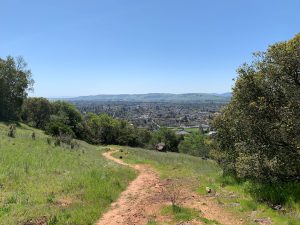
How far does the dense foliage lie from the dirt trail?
8.94 feet

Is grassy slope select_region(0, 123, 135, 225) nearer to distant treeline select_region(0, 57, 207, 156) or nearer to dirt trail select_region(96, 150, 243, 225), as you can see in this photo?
dirt trail select_region(96, 150, 243, 225)

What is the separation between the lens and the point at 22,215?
461 inches

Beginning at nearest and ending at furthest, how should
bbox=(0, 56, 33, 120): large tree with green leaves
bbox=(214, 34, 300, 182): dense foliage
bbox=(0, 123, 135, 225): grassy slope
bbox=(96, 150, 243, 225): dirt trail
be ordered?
bbox=(0, 123, 135, 225): grassy slope → bbox=(96, 150, 243, 225): dirt trail → bbox=(214, 34, 300, 182): dense foliage → bbox=(0, 56, 33, 120): large tree with green leaves

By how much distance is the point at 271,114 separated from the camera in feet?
48.9

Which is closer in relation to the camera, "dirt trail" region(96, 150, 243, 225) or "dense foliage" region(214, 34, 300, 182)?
"dirt trail" region(96, 150, 243, 225)

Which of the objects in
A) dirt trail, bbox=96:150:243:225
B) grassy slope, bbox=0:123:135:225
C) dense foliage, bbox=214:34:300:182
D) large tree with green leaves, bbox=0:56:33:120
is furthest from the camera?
large tree with green leaves, bbox=0:56:33:120

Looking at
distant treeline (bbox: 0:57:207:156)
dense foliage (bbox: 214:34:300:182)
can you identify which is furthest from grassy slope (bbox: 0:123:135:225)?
distant treeline (bbox: 0:57:207:156)

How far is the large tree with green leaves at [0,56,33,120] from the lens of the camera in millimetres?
70050

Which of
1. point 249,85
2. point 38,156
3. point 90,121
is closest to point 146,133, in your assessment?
point 90,121

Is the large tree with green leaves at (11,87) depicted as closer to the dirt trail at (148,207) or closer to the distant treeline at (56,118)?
the distant treeline at (56,118)

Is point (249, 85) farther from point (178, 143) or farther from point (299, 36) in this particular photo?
point (178, 143)

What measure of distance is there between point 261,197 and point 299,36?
7066 mm

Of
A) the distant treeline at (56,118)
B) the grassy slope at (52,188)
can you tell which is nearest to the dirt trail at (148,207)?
the grassy slope at (52,188)

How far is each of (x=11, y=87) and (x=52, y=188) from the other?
62.0 meters
